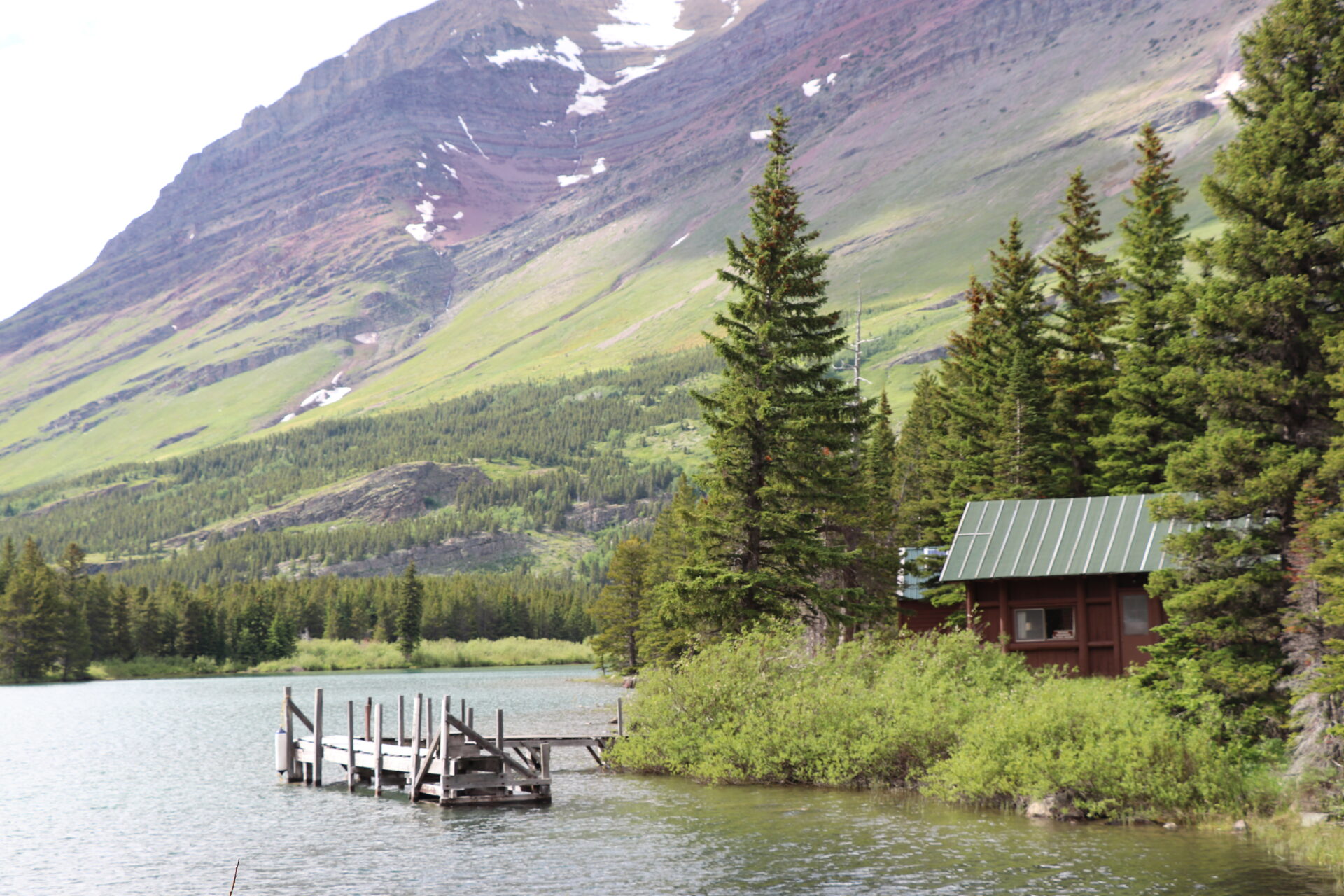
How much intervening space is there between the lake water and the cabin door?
1077 centimetres

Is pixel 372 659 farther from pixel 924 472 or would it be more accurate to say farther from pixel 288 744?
pixel 288 744

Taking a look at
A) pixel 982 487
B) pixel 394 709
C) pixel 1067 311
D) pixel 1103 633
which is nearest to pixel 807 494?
pixel 1103 633

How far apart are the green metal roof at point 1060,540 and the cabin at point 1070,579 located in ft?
0.12

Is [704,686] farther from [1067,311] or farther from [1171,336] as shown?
[1067,311]

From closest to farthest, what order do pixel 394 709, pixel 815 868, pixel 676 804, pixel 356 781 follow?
1. pixel 815 868
2. pixel 676 804
3. pixel 356 781
4. pixel 394 709

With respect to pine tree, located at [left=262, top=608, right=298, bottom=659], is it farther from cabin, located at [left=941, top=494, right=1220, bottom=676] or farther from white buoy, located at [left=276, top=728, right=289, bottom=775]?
cabin, located at [left=941, top=494, right=1220, bottom=676]

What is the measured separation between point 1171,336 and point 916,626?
1782 centimetres

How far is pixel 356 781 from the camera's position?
1604 inches

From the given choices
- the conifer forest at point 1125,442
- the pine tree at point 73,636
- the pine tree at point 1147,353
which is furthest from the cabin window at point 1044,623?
the pine tree at point 73,636

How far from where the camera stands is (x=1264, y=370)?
27500 mm

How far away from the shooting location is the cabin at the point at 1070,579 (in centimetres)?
3891

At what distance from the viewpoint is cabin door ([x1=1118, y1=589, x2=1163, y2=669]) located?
128ft

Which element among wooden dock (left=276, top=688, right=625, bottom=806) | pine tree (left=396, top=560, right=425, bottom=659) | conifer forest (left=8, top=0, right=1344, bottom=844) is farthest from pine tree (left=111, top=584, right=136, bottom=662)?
wooden dock (left=276, top=688, right=625, bottom=806)

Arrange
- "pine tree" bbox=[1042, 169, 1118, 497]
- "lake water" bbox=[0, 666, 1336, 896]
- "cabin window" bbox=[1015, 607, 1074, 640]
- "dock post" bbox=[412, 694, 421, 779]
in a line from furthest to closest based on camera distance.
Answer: "pine tree" bbox=[1042, 169, 1118, 497]
"cabin window" bbox=[1015, 607, 1074, 640]
"dock post" bbox=[412, 694, 421, 779]
"lake water" bbox=[0, 666, 1336, 896]
